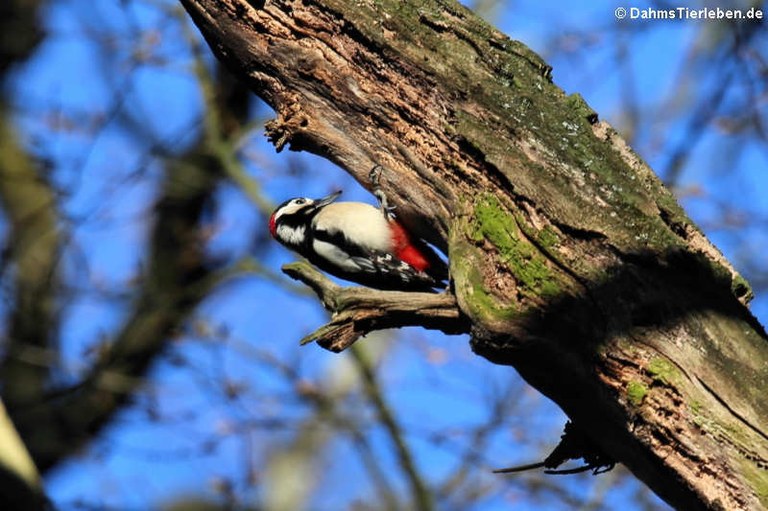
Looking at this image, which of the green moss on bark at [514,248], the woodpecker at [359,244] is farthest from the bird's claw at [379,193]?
the green moss on bark at [514,248]

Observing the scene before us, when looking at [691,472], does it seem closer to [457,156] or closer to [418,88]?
[457,156]

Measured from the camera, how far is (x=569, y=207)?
9.11 ft

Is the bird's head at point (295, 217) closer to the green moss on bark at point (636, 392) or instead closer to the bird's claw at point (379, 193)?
the bird's claw at point (379, 193)

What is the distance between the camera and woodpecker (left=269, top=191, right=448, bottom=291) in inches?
159

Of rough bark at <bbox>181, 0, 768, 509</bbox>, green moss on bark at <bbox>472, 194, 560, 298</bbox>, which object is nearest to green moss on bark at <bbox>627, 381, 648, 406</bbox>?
rough bark at <bbox>181, 0, 768, 509</bbox>

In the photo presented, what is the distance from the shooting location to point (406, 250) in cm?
408

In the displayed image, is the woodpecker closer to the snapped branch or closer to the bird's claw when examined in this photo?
the bird's claw

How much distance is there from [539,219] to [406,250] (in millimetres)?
1333

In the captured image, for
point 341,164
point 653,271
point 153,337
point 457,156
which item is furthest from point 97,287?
point 653,271

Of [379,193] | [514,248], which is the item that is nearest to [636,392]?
[514,248]

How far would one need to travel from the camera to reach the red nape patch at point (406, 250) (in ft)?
12.8

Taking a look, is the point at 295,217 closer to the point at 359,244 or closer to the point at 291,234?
the point at 291,234

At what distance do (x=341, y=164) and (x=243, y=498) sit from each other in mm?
4090

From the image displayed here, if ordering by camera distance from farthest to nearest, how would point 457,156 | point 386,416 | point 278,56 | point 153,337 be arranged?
1. point 153,337
2. point 386,416
3. point 278,56
4. point 457,156
